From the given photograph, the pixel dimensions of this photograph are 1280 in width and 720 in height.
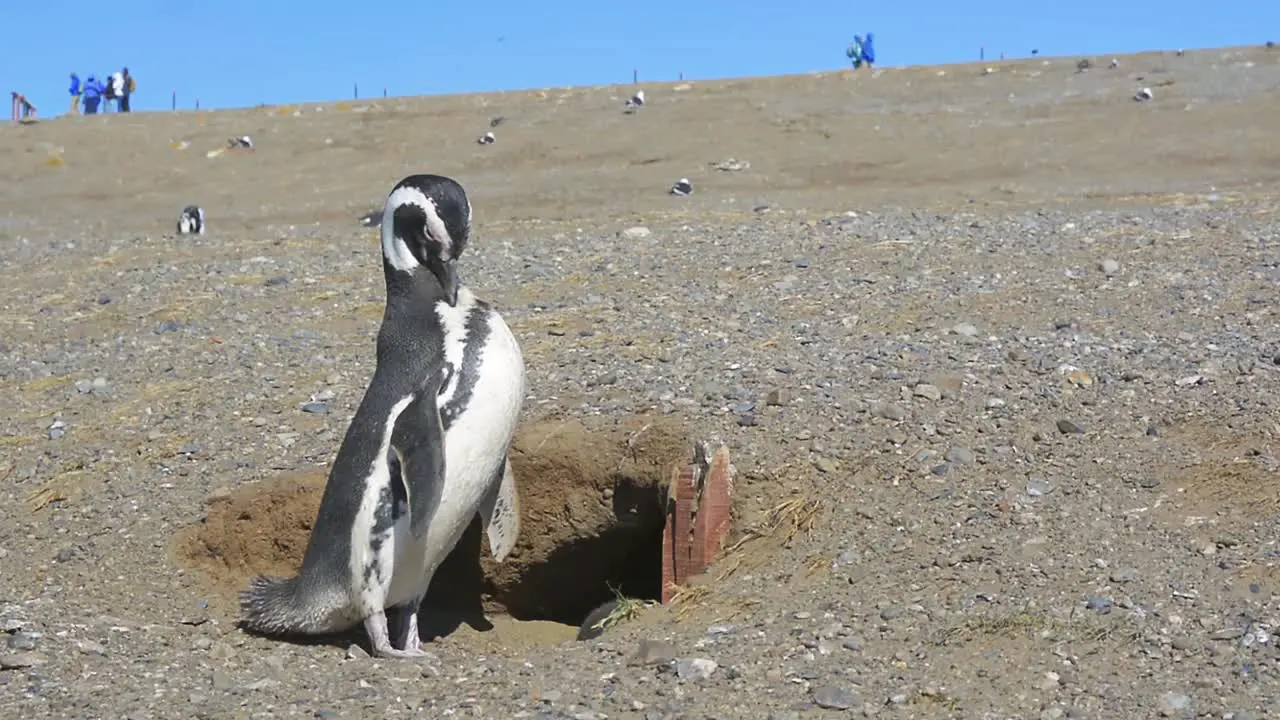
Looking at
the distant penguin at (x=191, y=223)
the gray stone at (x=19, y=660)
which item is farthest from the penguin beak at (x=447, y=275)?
the distant penguin at (x=191, y=223)

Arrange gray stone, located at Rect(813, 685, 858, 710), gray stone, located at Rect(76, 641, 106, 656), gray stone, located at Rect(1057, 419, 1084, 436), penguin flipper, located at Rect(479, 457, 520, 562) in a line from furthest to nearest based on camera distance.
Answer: gray stone, located at Rect(1057, 419, 1084, 436), penguin flipper, located at Rect(479, 457, 520, 562), gray stone, located at Rect(76, 641, 106, 656), gray stone, located at Rect(813, 685, 858, 710)

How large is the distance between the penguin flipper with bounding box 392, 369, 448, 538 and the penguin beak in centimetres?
34


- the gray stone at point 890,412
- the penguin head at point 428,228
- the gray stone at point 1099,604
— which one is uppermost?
the penguin head at point 428,228

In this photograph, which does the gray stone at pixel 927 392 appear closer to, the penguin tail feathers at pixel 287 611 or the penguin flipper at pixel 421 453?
the penguin flipper at pixel 421 453

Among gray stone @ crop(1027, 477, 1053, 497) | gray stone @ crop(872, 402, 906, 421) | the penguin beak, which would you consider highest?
the penguin beak

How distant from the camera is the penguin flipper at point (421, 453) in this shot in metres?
4.22

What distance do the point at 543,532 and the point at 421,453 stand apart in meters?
1.56

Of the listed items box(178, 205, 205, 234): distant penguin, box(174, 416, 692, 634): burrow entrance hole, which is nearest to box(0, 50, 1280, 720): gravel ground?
box(174, 416, 692, 634): burrow entrance hole

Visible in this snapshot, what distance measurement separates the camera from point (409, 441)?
13.9 ft

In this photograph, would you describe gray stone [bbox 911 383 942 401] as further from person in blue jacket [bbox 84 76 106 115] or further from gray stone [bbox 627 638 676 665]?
person in blue jacket [bbox 84 76 106 115]

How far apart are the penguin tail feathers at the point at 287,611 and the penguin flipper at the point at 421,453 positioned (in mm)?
446

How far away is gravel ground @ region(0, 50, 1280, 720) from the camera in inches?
149

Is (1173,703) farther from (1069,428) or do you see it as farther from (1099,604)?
(1069,428)

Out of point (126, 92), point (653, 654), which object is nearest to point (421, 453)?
point (653, 654)
